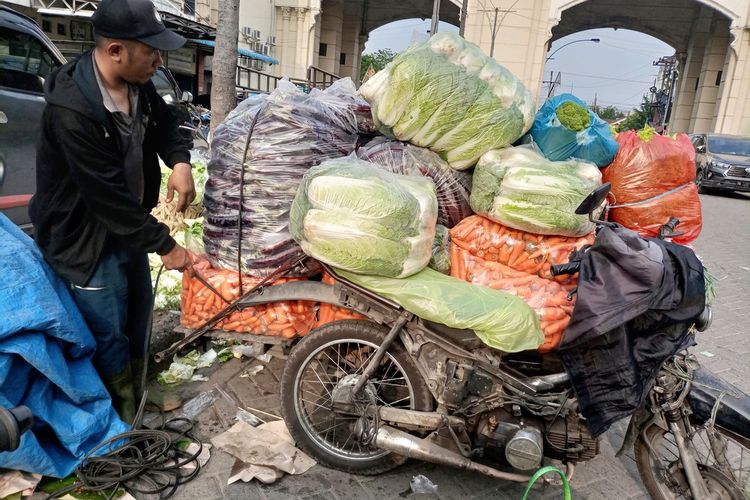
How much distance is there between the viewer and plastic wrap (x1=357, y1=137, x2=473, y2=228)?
281 centimetres

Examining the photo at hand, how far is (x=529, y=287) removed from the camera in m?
2.44

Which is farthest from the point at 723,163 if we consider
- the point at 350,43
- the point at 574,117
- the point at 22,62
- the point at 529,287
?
the point at 350,43

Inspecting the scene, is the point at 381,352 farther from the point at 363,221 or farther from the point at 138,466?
→ the point at 138,466

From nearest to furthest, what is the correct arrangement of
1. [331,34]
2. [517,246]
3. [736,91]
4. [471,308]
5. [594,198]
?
1. [594,198]
2. [471,308]
3. [517,246]
4. [736,91]
5. [331,34]

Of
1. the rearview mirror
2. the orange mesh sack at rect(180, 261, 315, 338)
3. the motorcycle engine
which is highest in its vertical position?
the rearview mirror

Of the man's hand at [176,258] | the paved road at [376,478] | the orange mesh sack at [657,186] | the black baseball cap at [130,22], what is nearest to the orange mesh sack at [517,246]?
the orange mesh sack at [657,186]

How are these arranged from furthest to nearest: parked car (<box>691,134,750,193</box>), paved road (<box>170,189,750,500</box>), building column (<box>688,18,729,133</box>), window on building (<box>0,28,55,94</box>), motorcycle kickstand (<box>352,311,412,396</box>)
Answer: building column (<box>688,18,729,133</box>) < parked car (<box>691,134,750,193</box>) < window on building (<box>0,28,55,94</box>) < paved road (<box>170,189,750,500</box>) < motorcycle kickstand (<box>352,311,412,396</box>)

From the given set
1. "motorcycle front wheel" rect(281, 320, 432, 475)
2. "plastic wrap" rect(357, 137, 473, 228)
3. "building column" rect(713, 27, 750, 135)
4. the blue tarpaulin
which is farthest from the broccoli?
"building column" rect(713, 27, 750, 135)

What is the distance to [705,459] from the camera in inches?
90.5

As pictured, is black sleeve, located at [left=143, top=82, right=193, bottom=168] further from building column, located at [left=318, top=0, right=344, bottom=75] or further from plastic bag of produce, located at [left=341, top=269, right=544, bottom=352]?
building column, located at [left=318, top=0, right=344, bottom=75]

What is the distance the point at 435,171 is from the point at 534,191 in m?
0.56

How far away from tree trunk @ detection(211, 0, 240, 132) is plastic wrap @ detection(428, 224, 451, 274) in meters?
5.03

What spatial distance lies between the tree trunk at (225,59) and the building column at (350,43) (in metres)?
30.2

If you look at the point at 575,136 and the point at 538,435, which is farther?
the point at 575,136
